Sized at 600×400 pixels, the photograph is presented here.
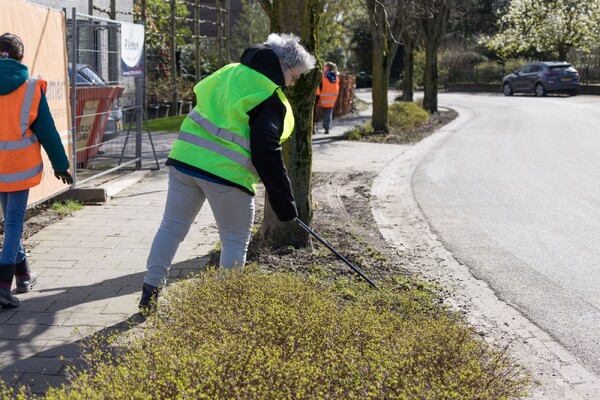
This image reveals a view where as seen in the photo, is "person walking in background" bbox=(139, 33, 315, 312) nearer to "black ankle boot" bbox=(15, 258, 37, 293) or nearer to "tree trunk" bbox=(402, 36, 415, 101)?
"black ankle boot" bbox=(15, 258, 37, 293)

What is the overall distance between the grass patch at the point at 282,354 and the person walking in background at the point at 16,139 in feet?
5.13

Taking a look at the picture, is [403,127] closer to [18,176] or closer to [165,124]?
[165,124]

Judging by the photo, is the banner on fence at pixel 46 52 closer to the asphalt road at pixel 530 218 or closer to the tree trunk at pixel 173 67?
the asphalt road at pixel 530 218

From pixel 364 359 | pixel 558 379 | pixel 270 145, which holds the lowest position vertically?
pixel 558 379

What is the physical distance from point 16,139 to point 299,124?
2.34m

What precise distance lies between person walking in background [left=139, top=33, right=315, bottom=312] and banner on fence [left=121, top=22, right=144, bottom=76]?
626cm

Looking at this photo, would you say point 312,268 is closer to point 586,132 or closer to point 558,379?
point 558,379

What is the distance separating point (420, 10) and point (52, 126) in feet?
71.1

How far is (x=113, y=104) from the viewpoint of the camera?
11.1m

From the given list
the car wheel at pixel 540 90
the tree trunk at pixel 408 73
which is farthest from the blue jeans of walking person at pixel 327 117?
the car wheel at pixel 540 90

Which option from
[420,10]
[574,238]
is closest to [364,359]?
[574,238]

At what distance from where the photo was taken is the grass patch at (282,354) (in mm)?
3121

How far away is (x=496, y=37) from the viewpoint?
53.2 meters

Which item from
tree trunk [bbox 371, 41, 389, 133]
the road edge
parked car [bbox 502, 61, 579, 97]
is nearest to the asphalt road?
the road edge
